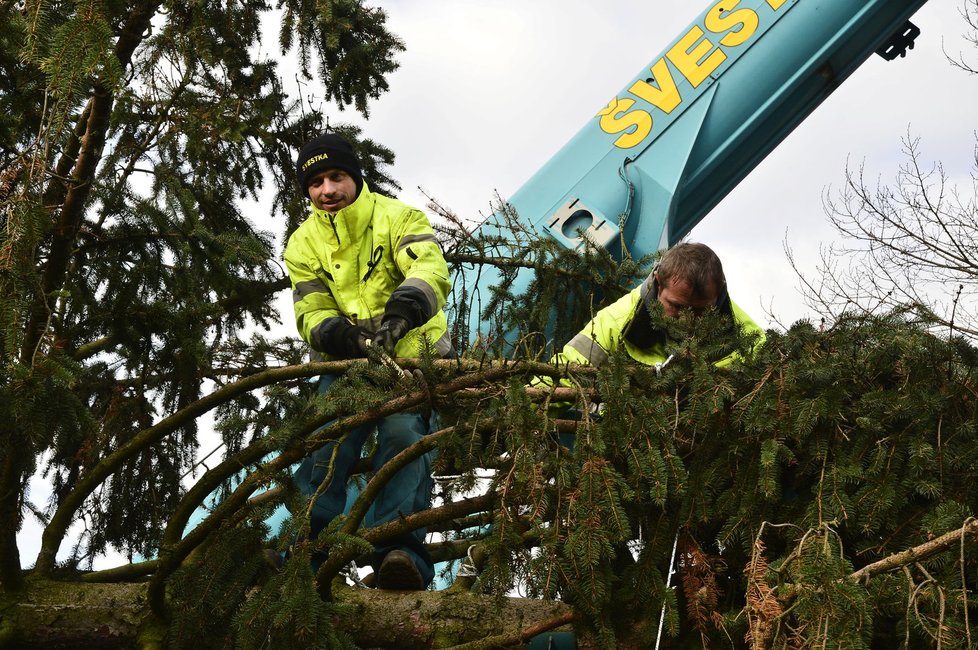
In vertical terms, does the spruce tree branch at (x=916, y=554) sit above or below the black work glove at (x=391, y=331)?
below

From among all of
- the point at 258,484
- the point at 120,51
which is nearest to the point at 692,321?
the point at 258,484

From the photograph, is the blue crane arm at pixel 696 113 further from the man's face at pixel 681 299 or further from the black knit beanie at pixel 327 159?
the man's face at pixel 681 299

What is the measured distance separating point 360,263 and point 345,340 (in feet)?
1.44

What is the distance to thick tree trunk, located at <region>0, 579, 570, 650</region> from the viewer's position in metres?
4.71

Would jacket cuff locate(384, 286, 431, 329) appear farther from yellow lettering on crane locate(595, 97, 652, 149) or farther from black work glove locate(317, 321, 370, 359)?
yellow lettering on crane locate(595, 97, 652, 149)

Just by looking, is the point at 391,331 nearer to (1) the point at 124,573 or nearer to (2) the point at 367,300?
(2) the point at 367,300

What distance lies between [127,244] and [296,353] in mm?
945

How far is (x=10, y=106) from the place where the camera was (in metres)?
5.64

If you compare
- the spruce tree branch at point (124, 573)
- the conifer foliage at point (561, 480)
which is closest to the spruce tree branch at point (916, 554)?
the conifer foliage at point (561, 480)

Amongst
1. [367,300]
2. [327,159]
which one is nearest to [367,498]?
[367,300]

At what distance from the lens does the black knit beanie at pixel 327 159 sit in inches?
218

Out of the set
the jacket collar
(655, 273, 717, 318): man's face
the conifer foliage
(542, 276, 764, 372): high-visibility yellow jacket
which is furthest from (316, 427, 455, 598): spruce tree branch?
the jacket collar

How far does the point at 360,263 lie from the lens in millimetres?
5461

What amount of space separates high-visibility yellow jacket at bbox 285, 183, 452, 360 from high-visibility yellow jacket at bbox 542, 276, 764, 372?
59cm
